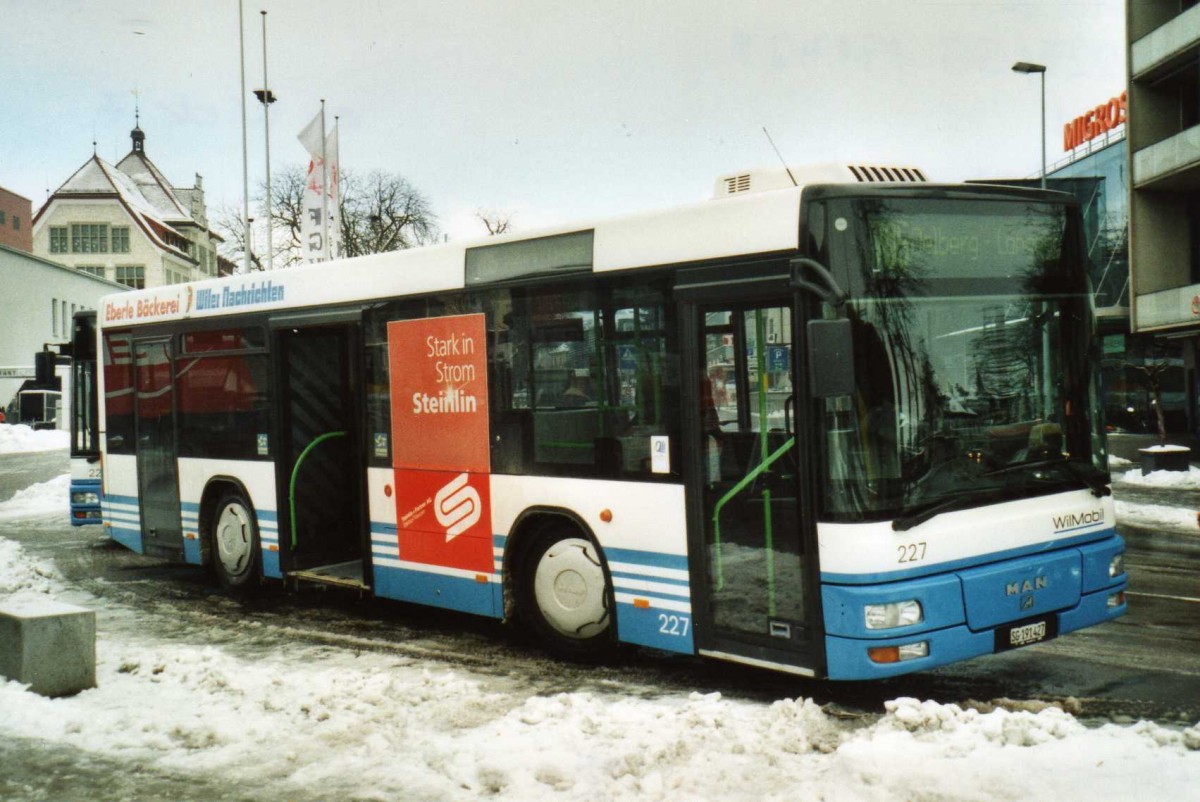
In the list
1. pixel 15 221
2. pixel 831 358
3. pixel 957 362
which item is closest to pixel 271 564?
pixel 831 358

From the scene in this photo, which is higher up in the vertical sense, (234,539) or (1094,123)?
(1094,123)

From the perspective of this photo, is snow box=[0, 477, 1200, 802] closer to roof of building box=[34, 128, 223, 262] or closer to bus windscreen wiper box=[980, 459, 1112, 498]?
bus windscreen wiper box=[980, 459, 1112, 498]

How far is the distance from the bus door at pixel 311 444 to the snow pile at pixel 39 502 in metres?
11.0

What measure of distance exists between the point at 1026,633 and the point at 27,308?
7244 cm

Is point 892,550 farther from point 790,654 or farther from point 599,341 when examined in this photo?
point 599,341

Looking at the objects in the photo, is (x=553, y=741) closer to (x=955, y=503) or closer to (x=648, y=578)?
(x=648, y=578)

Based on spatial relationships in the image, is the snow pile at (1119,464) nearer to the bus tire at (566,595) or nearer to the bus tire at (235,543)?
the bus tire at (235,543)

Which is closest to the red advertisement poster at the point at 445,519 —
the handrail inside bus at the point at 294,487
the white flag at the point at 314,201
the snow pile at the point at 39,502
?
the handrail inside bus at the point at 294,487

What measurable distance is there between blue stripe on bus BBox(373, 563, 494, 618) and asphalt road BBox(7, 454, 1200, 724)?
0.30 m

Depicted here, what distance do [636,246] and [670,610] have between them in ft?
7.46

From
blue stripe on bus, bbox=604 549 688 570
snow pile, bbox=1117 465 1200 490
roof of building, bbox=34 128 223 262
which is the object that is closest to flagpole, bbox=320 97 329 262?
snow pile, bbox=1117 465 1200 490

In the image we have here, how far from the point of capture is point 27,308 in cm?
6919

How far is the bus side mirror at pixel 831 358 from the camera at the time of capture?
5.97 meters

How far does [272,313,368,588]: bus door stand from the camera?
10.6 meters
